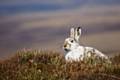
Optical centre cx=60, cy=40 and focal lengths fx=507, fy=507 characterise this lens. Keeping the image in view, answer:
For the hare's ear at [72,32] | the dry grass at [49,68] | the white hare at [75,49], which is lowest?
the dry grass at [49,68]

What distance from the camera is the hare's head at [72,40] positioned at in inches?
697

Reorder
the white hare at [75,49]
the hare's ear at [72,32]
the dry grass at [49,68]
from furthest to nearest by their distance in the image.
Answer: the hare's ear at [72,32], the white hare at [75,49], the dry grass at [49,68]

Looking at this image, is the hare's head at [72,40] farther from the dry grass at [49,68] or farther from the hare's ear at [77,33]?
the dry grass at [49,68]

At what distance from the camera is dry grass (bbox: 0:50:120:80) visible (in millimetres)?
12820

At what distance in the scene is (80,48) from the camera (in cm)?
1778

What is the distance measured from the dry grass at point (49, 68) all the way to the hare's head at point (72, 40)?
4.55ft

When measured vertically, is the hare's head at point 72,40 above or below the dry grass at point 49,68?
above

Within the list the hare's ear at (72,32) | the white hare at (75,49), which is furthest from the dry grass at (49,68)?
the hare's ear at (72,32)

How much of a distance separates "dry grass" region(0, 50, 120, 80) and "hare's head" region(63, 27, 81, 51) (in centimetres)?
139

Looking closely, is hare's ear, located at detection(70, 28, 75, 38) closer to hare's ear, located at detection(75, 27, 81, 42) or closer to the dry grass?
hare's ear, located at detection(75, 27, 81, 42)

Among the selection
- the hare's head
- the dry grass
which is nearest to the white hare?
the hare's head

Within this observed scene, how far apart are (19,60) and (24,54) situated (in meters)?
0.53

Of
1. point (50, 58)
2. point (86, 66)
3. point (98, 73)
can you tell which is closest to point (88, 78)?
point (98, 73)

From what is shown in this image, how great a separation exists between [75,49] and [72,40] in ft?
1.11
